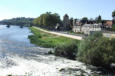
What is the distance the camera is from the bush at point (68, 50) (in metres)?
38.6

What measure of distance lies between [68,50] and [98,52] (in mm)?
9421

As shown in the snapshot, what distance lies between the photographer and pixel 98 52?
30500mm

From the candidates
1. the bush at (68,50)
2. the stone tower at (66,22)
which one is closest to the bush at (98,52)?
the bush at (68,50)

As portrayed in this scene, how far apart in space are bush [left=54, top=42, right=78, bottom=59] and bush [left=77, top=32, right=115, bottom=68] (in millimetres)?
5648

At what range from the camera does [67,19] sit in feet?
490

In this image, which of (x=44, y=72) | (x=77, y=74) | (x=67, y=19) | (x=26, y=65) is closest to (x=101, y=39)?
(x=77, y=74)

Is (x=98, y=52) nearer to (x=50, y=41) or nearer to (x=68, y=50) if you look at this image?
(x=68, y=50)

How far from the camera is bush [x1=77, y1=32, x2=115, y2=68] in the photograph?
29.7m

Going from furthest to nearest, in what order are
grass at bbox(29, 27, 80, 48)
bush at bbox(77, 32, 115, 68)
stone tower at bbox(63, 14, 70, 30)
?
stone tower at bbox(63, 14, 70, 30)
grass at bbox(29, 27, 80, 48)
bush at bbox(77, 32, 115, 68)

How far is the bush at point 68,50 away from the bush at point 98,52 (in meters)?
5.65

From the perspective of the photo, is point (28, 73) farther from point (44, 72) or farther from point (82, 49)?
point (82, 49)

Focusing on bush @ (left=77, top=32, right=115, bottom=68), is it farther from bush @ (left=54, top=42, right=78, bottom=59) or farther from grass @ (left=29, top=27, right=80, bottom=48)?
grass @ (left=29, top=27, right=80, bottom=48)

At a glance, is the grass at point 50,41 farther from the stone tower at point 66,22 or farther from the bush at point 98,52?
the stone tower at point 66,22

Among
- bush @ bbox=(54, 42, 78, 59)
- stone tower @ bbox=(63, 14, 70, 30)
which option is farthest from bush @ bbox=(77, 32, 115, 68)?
stone tower @ bbox=(63, 14, 70, 30)
